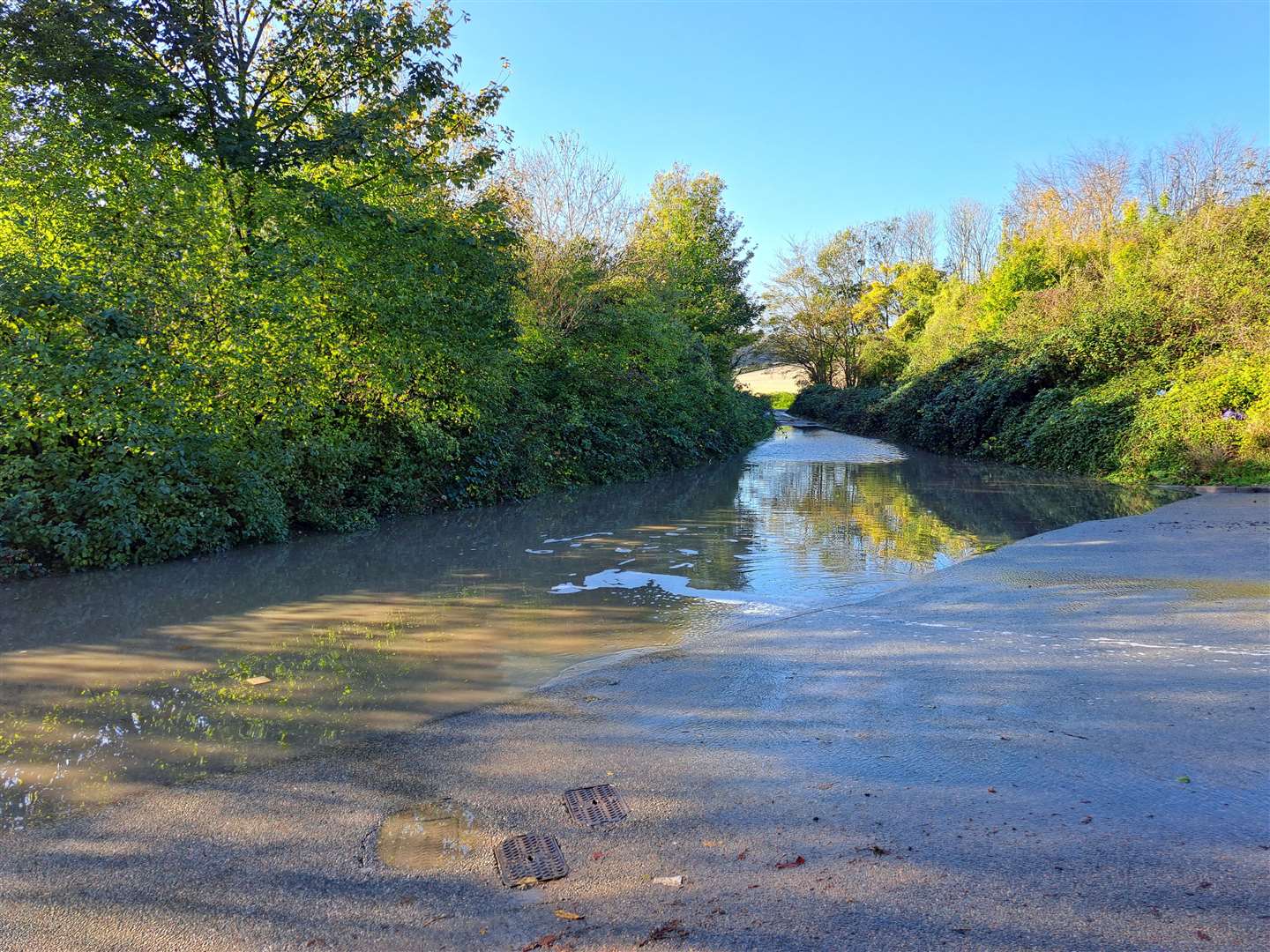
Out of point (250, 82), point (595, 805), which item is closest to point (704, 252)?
point (250, 82)

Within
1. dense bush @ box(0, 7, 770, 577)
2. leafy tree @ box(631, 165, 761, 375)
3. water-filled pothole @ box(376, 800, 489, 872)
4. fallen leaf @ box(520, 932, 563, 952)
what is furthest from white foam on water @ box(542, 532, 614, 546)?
leafy tree @ box(631, 165, 761, 375)

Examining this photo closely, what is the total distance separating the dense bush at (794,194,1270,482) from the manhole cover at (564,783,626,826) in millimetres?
16947

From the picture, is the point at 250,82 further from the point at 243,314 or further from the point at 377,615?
the point at 377,615

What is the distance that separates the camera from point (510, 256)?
14.9 meters

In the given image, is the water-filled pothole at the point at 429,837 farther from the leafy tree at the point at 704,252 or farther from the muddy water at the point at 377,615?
the leafy tree at the point at 704,252

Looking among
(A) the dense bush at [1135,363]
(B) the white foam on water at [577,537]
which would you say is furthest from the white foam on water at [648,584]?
(A) the dense bush at [1135,363]

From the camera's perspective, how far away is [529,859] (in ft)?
10.2

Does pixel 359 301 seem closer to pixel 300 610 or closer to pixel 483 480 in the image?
pixel 483 480

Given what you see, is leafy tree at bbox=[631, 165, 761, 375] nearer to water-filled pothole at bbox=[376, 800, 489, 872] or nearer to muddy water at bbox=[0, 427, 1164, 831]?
muddy water at bbox=[0, 427, 1164, 831]

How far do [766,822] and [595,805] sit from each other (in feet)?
2.48

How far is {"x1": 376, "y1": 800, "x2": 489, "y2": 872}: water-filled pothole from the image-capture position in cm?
313

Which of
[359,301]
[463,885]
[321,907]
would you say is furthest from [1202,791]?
[359,301]

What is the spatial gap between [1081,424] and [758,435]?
67.6ft

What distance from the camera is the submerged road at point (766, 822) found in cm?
267
